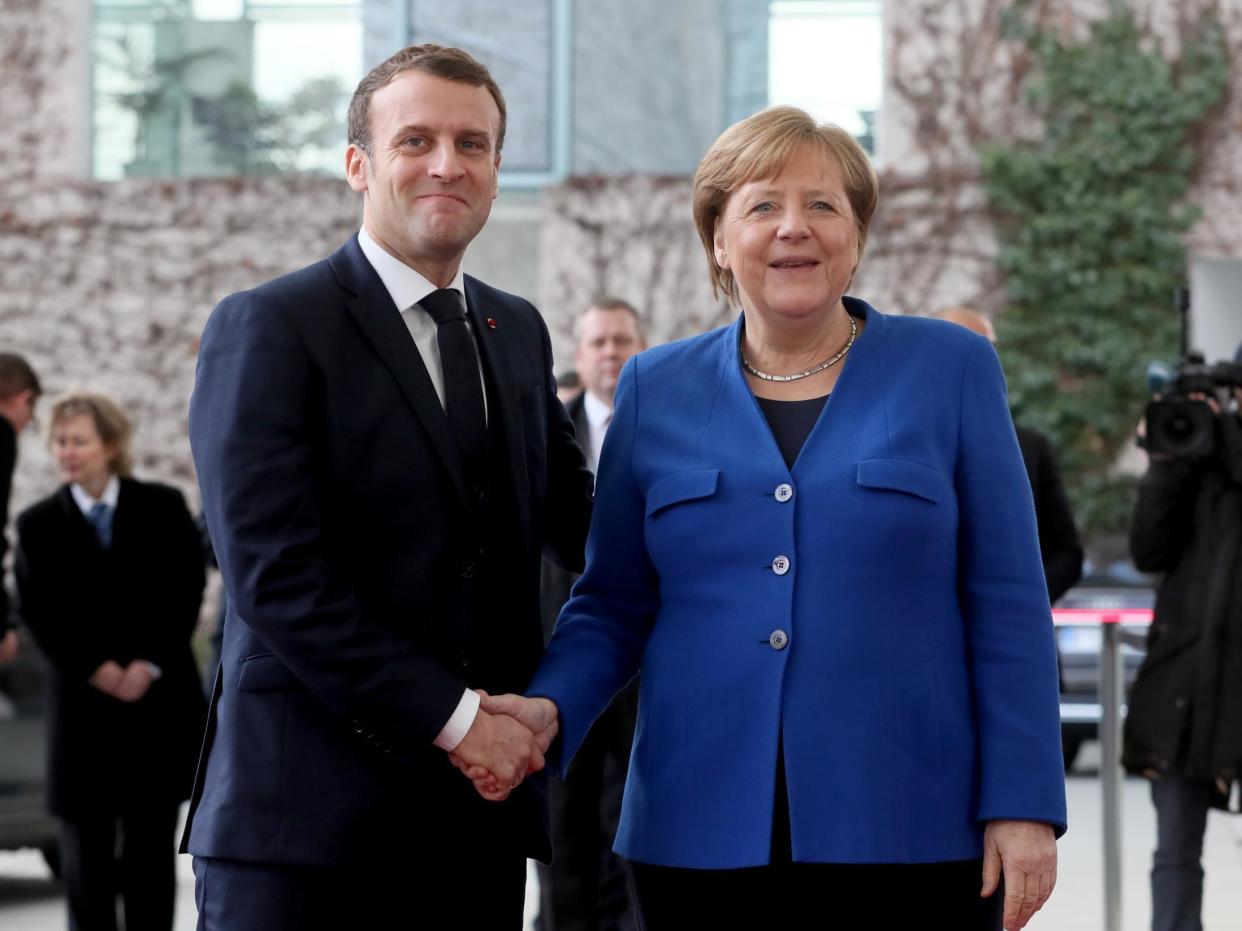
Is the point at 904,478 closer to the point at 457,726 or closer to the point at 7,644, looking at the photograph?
the point at 457,726

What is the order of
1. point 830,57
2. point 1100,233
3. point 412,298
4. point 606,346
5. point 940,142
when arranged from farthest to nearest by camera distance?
point 830,57 → point 940,142 → point 1100,233 → point 606,346 → point 412,298

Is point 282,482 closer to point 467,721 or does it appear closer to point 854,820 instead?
point 467,721

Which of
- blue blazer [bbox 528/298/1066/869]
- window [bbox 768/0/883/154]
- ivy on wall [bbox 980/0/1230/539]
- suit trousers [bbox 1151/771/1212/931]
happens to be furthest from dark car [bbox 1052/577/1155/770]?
blue blazer [bbox 528/298/1066/869]

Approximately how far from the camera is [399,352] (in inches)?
113

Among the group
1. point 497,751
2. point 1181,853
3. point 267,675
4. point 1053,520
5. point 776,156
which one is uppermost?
point 776,156

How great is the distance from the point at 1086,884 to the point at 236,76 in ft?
33.2

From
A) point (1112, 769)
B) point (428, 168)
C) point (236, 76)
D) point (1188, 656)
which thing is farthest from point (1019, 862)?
point (236, 76)

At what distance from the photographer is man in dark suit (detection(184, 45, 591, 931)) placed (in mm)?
2729

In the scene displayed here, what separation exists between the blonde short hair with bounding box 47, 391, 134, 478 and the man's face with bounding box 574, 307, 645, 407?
5.27 ft

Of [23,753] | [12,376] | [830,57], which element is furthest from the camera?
[830,57]

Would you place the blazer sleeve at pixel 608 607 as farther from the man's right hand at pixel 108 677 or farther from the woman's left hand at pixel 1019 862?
the man's right hand at pixel 108 677

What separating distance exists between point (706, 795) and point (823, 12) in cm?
1277

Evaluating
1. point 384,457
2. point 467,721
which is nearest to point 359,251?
point 384,457

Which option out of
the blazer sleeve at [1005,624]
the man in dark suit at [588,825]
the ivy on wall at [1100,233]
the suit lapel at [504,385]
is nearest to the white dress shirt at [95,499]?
the man in dark suit at [588,825]
